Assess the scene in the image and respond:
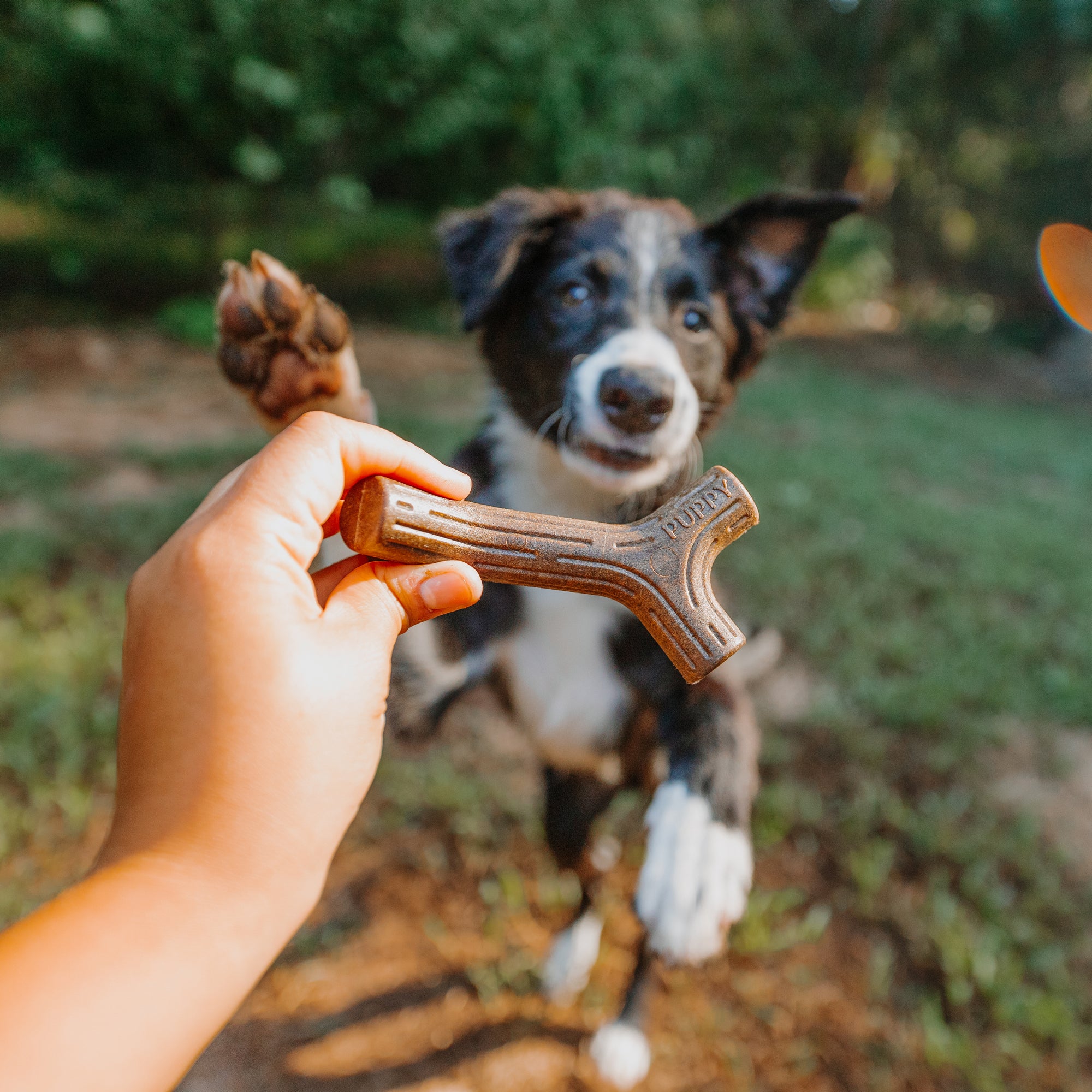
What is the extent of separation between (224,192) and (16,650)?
767cm

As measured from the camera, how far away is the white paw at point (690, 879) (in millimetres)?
1396

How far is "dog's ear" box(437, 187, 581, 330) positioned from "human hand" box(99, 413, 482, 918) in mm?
972

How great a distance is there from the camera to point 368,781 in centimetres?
99

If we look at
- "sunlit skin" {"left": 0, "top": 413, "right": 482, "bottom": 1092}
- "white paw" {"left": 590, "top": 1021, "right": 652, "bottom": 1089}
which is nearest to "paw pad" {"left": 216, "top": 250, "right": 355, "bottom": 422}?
"sunlit skin" {"left": 0, "top": 413, "right": 482, "bottom": 1092}

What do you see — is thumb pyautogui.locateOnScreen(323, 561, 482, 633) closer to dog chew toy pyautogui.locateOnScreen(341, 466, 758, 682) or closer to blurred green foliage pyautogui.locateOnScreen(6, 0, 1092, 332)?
dog chew toy pyautogui.locateOnScreen(341, 466, 758, 682)

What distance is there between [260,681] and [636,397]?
0.98m

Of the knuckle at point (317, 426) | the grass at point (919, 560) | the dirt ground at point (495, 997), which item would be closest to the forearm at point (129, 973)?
the knuckle at point (317, 426)

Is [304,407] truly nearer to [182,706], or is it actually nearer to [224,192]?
[182,706]

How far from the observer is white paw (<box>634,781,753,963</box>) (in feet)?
4.58

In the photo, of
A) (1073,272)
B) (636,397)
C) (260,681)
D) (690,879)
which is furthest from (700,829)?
(1073,272)

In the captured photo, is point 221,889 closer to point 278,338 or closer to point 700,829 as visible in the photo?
point 700,829

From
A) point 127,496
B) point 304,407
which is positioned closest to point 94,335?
point 127,496

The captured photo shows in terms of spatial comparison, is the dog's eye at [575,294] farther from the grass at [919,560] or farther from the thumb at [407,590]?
the grass at [919,560]

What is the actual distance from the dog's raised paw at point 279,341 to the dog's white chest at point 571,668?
0.72 meters
